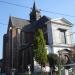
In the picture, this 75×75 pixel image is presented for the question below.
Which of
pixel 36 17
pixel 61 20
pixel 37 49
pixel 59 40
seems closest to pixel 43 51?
pixel 37 49

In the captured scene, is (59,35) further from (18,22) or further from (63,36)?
(18,22)

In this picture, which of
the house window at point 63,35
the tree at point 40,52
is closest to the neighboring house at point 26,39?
the house window at point 63,35

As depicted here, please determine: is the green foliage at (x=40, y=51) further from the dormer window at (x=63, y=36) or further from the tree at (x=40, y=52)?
the dormer window at (x=63, y=36)

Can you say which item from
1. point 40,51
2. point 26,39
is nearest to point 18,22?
point 26,39

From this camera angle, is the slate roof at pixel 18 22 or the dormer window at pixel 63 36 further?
the slate roof at pixel 18 22

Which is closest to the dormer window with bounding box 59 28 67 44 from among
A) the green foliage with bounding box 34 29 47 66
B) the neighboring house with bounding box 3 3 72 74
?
the neighboring house with bounding box 3 3 72 74

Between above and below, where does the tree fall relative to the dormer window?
below

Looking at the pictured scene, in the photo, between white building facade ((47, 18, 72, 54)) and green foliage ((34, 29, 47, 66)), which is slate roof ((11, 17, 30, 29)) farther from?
green foliage ((34, 29, 47, 66))

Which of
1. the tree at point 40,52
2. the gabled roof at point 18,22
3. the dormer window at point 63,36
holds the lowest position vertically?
the tree at point 40,52

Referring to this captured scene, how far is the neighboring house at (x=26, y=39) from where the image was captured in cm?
3388

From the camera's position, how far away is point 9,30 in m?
43.2

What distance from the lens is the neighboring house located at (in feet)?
111

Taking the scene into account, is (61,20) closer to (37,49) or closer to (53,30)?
(53,30)

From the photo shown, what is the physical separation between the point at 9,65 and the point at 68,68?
16.7 m
